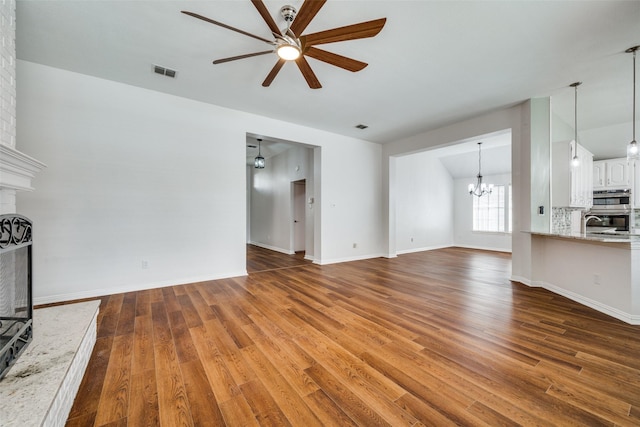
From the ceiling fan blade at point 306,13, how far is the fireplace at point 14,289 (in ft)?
7.79

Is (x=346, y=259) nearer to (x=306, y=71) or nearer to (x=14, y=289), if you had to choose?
(x=306, y=71)

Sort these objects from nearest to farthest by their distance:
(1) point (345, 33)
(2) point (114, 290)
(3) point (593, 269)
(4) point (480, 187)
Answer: (1) point (345, 33)
(3) point (593, 269)
(2) point (114, 290)
(4) point (480, 187)

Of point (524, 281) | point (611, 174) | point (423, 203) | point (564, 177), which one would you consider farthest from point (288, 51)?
point (611, 174)

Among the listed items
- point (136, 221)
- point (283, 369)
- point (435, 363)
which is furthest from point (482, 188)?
point (136, 221)

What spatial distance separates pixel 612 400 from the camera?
1565 mm

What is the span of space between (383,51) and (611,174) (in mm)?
6930

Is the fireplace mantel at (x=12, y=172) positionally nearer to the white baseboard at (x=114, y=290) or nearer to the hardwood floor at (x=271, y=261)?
the white baseboard at (x=114, y=290)

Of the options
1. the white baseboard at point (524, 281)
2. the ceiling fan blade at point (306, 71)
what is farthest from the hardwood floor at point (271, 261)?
the white baseboard at point (524, 281)

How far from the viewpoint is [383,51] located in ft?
9.25

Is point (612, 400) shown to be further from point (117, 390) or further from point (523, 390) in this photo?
point (117, 390)

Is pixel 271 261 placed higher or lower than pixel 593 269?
lower

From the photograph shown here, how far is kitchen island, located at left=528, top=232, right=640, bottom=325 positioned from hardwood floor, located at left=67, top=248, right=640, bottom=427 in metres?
0.21

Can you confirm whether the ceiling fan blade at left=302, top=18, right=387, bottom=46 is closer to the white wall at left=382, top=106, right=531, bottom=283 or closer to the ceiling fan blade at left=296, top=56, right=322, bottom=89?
the ceiling fan blade at left=296, top=56, right=322, bottom=89

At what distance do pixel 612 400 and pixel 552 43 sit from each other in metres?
3.28
